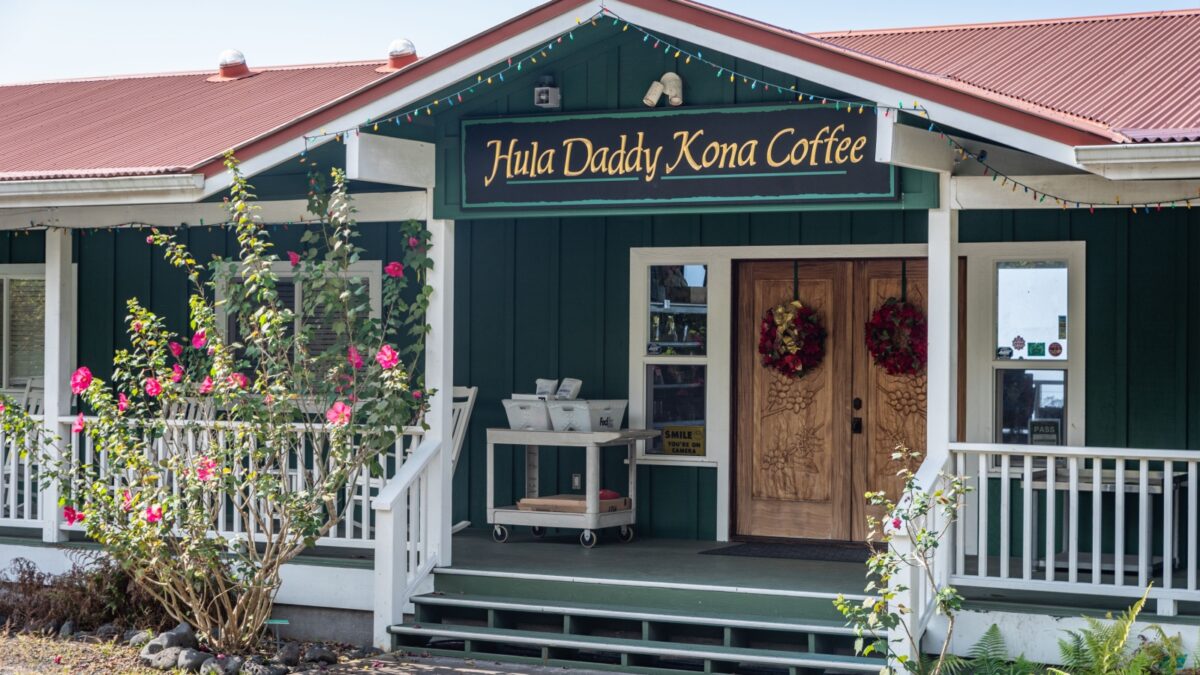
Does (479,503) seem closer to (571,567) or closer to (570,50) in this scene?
(571,567)

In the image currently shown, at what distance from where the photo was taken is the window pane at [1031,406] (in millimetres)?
9430

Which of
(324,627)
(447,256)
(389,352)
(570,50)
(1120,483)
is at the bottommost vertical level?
(324,627)

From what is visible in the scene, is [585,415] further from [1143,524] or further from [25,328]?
[25,328]

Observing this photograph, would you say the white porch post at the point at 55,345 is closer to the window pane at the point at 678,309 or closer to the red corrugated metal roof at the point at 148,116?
the red corrugated metal roof at the point at 148,116

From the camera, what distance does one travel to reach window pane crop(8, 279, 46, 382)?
40.5ft

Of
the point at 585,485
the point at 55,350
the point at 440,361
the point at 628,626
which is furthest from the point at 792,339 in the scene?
the point at 55,350

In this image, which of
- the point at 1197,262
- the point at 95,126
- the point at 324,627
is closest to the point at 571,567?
the point at 324,627

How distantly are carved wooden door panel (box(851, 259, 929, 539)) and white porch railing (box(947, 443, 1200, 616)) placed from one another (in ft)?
1.97

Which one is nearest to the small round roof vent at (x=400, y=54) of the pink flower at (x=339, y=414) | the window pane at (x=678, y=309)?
the window pane at (x=678, y=309)

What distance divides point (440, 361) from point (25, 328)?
5.26m

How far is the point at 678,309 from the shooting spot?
10.5m

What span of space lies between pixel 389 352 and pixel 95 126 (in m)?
4.75

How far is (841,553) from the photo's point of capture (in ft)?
31.7

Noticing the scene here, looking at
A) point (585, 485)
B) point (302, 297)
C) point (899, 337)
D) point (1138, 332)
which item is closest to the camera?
point (1138, 332)
